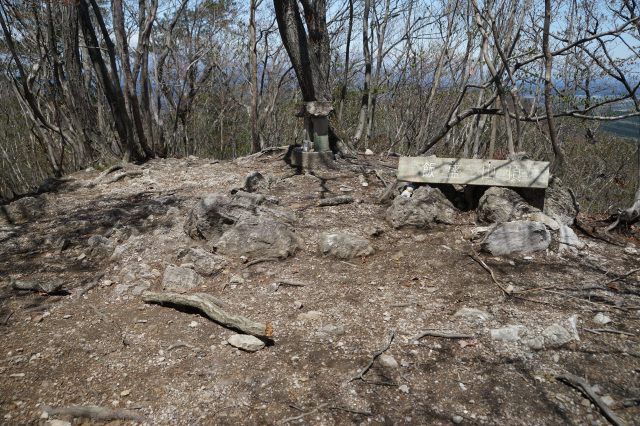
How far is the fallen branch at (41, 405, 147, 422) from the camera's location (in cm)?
211

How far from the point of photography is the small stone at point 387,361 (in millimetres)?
2514

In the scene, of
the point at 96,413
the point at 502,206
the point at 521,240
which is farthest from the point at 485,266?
the point at 96,413

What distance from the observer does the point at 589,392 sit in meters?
2.16

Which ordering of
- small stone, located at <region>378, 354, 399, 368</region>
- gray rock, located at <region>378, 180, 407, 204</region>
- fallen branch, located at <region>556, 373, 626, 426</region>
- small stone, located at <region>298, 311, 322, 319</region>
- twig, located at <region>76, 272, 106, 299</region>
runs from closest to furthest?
1. fallen branch, located at <region>556, 373, 626, 426</region>
2. small stone, located at <region>378, 354, 399, 368</region>
3. small stone, located at <region>298, 311, 322, 319</region>
4. twig, located at <region>76, 272, 106, 299</region>
5. gray rock, located at <region>378, 180, 407, 204</region>

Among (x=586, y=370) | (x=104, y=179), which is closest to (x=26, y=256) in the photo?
(x=104, y=179)

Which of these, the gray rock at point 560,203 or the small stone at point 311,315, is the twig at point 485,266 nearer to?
the gray rock at point 560,203

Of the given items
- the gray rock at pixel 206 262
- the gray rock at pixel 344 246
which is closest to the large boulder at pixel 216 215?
the gray rock at pixel 206 262

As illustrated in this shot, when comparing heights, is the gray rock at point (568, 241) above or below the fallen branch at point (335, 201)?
below

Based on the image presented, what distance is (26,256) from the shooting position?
4.11 m

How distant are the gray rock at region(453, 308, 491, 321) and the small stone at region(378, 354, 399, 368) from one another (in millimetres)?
743

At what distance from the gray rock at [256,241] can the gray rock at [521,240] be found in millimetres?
2052

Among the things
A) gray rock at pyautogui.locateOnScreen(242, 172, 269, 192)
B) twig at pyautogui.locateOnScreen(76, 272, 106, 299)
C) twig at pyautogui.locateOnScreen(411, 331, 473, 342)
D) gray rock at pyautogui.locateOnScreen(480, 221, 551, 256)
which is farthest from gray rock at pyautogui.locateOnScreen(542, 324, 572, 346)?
gray rock at pyautogui.locateOnScreen(242, 172, 269, 192)

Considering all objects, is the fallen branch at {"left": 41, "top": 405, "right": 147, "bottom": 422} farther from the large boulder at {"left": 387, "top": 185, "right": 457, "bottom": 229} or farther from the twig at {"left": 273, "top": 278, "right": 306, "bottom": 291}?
the large boulder at {"left": 387, "top": 185, "right": 457, "bottom": 229}

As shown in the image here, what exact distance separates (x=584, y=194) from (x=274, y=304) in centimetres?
1272
